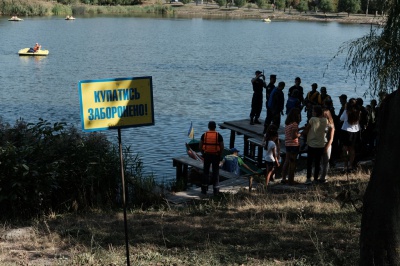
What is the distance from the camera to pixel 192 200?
1243 centimetres

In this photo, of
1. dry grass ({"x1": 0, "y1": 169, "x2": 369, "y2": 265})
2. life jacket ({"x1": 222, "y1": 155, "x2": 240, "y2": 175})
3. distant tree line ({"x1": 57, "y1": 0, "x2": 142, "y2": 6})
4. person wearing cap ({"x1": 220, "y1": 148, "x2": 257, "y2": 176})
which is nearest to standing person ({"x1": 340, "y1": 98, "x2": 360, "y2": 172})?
dry grass ({"x1": 0, "y1": 169, "x2": 369, "y2": 265})

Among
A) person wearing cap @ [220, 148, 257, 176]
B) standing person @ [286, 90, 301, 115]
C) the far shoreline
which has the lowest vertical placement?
the far shoreline

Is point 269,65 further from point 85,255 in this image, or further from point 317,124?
point 85,255

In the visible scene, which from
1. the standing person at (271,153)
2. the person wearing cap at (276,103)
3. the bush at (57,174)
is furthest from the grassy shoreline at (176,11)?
the standing person at (271,153)

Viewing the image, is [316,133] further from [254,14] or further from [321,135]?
[254,14]

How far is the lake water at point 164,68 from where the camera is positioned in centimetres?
2519

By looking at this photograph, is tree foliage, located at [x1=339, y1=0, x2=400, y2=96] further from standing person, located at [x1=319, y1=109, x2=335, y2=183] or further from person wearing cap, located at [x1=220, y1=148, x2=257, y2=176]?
person wearing cap, located at [x1=220, y1=148, x2=257, y2=176]

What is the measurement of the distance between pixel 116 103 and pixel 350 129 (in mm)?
7826

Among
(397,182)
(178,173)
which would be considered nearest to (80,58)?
(178,173)

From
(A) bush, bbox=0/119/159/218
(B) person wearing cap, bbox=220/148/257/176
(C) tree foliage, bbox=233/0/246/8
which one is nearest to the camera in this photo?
(A) bush, bbox=0/119/159/218

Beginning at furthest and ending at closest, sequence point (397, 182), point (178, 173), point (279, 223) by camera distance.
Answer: point (178, 173), point (279, 223), point (397, 182)

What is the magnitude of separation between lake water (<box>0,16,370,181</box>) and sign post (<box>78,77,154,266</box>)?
1057 centimetres

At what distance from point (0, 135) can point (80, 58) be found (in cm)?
3357

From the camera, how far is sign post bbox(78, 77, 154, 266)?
678cm
